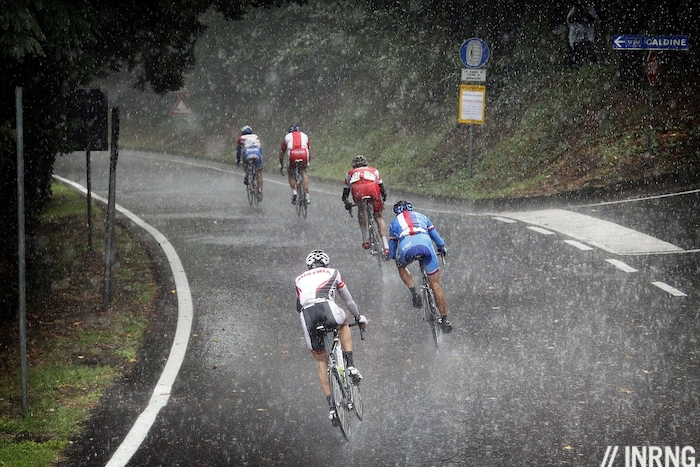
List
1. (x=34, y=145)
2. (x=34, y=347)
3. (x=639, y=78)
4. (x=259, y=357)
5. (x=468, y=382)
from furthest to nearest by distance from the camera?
1. (x=639, y=78)
2. (x=34, y=145)
3. (x=34, y=347)
4. (x=259, y=357)
5. (x=468, y=382)

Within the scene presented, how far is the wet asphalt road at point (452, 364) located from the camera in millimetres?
6969

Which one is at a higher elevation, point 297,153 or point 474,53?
point 474,53

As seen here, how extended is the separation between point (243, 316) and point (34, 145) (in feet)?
10.5

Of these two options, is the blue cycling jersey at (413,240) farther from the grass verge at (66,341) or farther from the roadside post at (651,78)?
the roadside post at (651,78)

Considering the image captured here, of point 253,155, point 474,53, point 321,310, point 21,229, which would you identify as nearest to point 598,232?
point 474,53

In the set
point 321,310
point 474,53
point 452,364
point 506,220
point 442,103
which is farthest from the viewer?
point 442,103

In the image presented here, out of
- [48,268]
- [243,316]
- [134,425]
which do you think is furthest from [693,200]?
[134,425]

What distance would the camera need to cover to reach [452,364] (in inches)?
355

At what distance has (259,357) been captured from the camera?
376 inches

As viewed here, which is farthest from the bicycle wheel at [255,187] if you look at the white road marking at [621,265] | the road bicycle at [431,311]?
the road bicycle at [431,311]

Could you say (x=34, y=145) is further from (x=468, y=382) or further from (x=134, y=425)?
(x=468, y=382)

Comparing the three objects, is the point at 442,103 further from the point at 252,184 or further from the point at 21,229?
the point at 21,229

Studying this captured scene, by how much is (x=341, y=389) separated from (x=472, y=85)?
16.4 metres

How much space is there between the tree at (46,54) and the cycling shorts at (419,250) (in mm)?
Result: 4145
